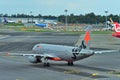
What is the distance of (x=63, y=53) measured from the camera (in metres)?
51.2

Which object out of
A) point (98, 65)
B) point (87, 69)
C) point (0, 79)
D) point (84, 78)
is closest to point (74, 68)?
point (87, 69)

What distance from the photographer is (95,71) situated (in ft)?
155

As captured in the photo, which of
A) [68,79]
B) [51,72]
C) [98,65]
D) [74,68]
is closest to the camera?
[68,79]

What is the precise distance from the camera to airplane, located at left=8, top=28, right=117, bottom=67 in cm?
5006

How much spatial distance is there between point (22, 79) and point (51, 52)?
42.5 ft

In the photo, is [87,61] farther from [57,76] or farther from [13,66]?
[57,76]

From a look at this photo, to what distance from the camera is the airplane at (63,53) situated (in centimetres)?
5006

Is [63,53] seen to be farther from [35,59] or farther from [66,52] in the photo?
[35,59]

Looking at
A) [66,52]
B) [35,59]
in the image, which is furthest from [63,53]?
[35,59]

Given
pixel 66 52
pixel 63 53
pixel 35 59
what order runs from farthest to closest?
pixel 35 59, pixel 63 53, pixel 66 52

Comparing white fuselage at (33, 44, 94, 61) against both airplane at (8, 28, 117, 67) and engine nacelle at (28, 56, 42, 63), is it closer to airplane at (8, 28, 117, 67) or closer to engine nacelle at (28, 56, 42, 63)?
airplane at (8, 28, 117, 67)

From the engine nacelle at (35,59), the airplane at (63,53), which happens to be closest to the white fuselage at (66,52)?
the airplane at (63,53)

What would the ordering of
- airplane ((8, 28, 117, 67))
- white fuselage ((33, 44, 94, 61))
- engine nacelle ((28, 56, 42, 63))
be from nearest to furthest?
white fuselage ((33, 44, 94, 61))
airplane ((8, 28, 117, 67))
engine nacelle ((28, 56, 42, 63))

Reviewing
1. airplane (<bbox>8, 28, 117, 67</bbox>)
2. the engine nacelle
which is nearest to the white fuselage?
airplane (<bbox>8, 28, 117, 67</bbox>)
